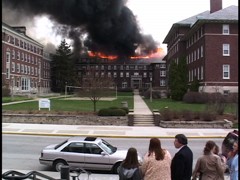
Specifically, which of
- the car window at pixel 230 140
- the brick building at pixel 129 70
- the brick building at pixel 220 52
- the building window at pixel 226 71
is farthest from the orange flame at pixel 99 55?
the car window at pixel 230 140

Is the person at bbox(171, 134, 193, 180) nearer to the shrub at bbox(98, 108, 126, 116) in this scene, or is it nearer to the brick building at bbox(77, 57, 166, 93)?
the shrub at bbox(98, 108, 126, 116)

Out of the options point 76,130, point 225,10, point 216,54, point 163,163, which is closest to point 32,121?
point 76,130

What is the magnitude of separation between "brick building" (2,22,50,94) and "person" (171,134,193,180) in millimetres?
61018

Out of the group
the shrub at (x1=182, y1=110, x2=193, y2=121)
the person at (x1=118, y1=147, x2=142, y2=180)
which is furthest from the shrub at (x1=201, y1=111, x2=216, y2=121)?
the person at (x1=118, y1=147, x2=142, y2=180)

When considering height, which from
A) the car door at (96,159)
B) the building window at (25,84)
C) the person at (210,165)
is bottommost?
the car door at (96,159)

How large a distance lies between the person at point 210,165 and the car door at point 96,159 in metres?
6.39

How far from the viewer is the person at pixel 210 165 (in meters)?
6.28

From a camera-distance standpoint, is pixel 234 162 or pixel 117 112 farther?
pixel 117 112

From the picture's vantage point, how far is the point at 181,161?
19.6 ft

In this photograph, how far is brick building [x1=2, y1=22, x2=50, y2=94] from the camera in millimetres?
73375

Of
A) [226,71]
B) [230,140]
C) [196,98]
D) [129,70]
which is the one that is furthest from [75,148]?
[129,70]

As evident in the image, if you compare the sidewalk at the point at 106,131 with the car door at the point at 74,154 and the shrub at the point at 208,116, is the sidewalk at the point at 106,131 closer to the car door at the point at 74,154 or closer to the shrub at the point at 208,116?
the shrub at the point at 208,116

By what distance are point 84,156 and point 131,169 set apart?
7.00 m

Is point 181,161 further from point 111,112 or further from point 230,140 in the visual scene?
point 111,112
